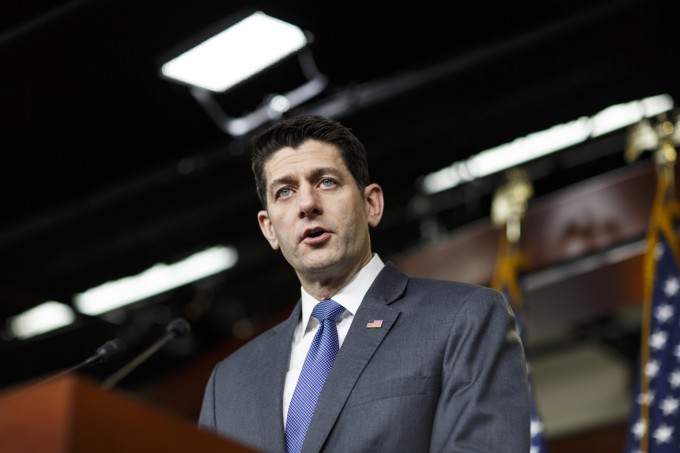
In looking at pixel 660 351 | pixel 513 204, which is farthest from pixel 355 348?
pixel 513 204

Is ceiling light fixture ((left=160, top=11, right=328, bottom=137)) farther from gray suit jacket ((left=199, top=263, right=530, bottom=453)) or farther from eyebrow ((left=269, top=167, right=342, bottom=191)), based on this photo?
gray suit jacket ((left=199, top=263, right=530, bottom=453))

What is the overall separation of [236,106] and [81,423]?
3903mm

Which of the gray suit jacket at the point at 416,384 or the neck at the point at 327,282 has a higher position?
the neck at the point at 327,282

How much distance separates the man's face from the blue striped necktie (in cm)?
8

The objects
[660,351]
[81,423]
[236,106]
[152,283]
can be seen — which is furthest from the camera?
[152,283]

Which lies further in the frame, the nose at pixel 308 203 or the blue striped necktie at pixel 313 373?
the nose at pixel 308 203

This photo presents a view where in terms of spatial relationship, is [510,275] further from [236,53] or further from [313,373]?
[313,373]

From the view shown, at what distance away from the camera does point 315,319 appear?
6.75 feet

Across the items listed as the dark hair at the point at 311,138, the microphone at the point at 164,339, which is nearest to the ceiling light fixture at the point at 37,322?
the microphone at the point at 164,339

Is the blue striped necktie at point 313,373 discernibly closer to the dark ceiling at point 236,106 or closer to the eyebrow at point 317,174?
the eyebrow at point 317,174

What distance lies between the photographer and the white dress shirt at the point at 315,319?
1976 mm

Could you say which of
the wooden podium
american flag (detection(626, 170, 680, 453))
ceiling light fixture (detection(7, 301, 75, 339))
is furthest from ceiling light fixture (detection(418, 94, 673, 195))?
the wooden podium

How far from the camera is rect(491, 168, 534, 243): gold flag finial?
454 centimetres

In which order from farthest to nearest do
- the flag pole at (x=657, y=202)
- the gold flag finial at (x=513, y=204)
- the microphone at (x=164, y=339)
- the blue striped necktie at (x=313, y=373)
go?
the gold flag finial at (x=513, y=204) < the flag pole at (x=657, y=202) < the microphone at (x=164, y=339) < the blue striped necktie at (x=313, y=373)
